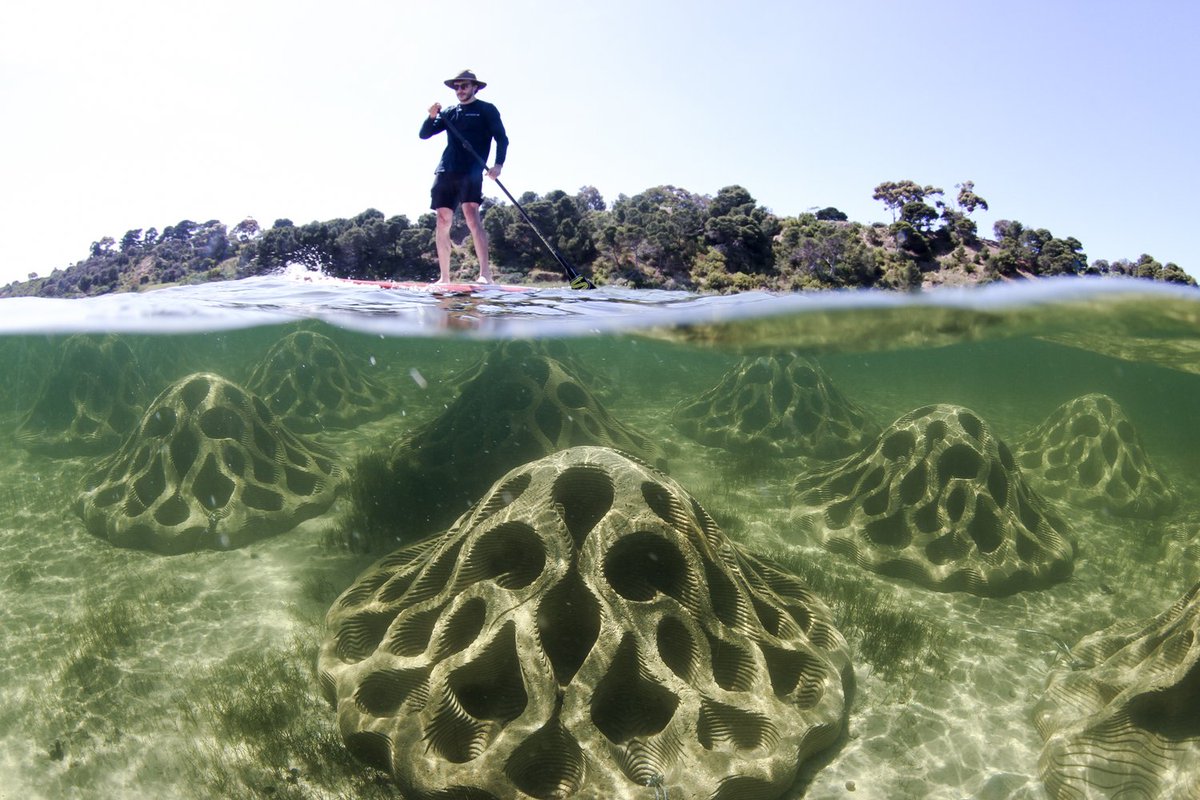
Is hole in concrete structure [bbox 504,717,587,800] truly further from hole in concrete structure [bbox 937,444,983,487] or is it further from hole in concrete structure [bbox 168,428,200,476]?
hole in concrete structure [bbox 168,428,200,476]

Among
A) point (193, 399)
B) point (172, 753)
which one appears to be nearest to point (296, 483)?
point (193, 399)

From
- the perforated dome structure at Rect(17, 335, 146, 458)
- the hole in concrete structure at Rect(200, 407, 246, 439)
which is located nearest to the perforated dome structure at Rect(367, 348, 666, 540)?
the hole in concrete structure at Rect(200, 407, 246, 439)

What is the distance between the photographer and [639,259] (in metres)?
40.4

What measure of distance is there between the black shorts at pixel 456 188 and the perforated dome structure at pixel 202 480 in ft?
15.7

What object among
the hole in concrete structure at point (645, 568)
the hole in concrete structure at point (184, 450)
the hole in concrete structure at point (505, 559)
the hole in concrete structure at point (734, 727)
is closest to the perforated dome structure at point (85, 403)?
the hole in concrete structure at point (184, 450)

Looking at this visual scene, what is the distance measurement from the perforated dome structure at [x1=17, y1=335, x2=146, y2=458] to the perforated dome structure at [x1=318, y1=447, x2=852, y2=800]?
37.5 feet

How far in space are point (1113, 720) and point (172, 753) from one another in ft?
25.9

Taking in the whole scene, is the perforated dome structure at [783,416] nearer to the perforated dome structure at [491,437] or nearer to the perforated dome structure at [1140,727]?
the perforated dome structure at [491,437]

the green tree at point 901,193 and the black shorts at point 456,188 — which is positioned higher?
the green tree at point 901,193

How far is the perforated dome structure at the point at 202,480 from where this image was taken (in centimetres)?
941

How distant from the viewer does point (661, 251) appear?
3997 centimetres

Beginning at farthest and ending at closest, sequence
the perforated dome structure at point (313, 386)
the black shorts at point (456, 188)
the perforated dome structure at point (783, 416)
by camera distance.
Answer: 1. the perforated dome structure at point (313, 386)
2. the perforated dome structure at point (783, 416)
3. the black shorts at point (456, 188)

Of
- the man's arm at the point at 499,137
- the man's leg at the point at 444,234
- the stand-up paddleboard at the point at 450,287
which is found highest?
the man's arm at the point at 499,137

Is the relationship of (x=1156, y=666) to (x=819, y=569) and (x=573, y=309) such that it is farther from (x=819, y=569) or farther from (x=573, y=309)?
(x=573, y=309)
